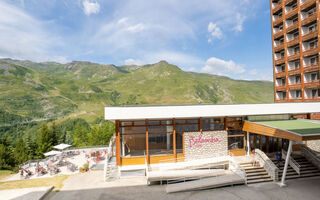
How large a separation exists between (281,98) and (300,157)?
21151 mm

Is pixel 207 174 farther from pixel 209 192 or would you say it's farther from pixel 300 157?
pixel 300 157

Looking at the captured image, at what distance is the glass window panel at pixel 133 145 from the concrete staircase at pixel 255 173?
818 centimetres

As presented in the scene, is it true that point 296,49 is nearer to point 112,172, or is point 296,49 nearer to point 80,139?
point 112,172

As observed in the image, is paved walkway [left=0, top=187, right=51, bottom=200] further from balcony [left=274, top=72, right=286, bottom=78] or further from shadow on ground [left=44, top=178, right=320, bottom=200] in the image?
balcony [left=274, top=72, right=286, bottom=78]

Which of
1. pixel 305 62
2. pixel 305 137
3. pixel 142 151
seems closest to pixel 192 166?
pixel 142 151

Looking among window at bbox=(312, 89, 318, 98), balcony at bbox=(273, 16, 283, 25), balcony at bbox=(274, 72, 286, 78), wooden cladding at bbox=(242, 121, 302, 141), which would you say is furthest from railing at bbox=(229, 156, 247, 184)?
balcony at bbox=(273, 16, 283, 25)

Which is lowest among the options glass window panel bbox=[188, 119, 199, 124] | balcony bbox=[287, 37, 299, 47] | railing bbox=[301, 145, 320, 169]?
railing bbox=[301, 145, 320, 169]

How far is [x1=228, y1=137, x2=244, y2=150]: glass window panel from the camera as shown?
16031mm

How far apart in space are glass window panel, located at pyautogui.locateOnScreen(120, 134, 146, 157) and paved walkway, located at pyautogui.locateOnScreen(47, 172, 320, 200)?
215 centimetres

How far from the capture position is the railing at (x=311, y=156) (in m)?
14.8

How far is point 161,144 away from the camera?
15.3m

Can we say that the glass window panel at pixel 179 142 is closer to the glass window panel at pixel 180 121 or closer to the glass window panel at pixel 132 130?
the glass window panel at pixel 180 121

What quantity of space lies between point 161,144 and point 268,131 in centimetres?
832

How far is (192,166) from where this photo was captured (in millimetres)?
13992
